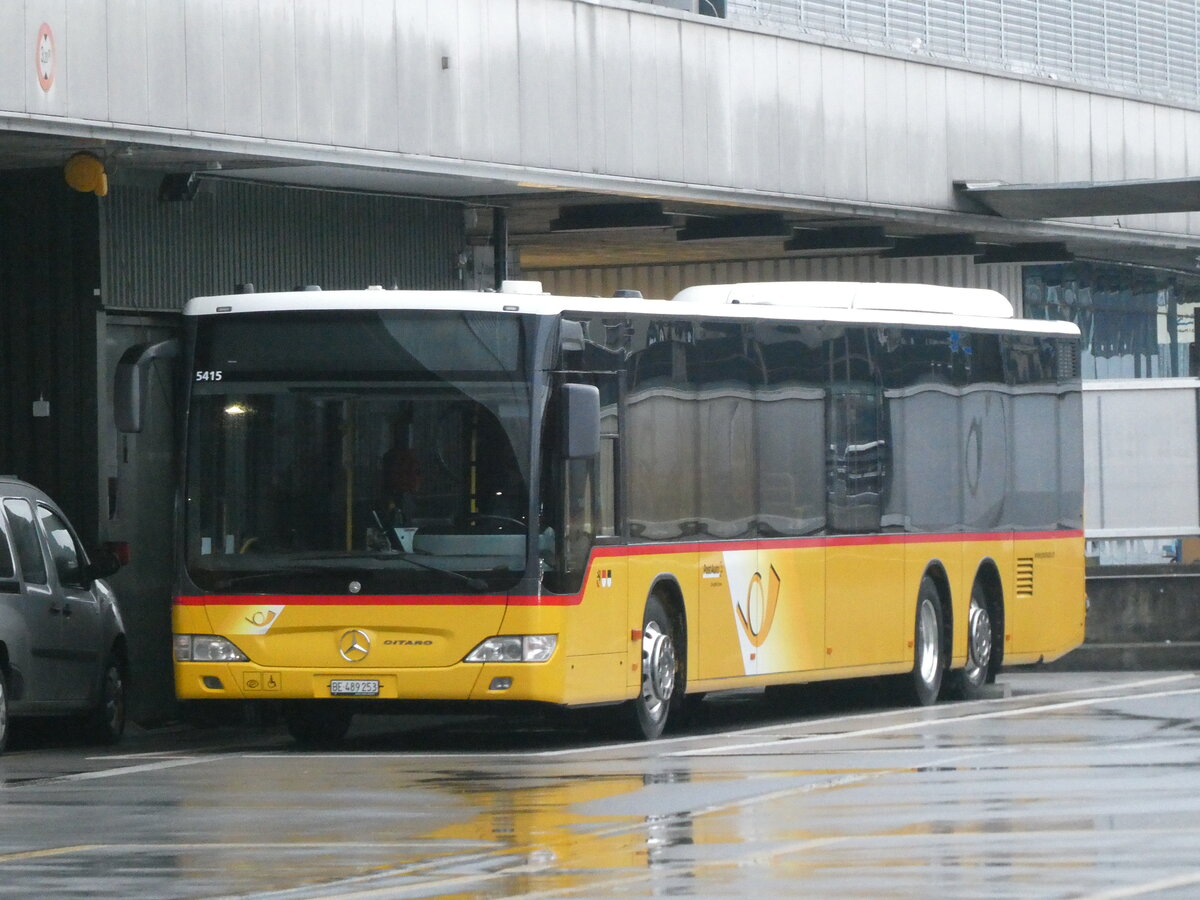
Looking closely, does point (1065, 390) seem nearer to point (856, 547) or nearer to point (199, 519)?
point (856, 547)

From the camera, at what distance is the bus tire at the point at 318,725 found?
62.6 ft

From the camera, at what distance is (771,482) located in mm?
20219

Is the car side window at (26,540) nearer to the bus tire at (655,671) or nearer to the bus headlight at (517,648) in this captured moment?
the bus headlight at (517,648)

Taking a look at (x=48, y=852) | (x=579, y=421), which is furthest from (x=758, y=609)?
(x=48, y=852)

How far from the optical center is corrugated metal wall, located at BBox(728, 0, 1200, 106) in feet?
90.7

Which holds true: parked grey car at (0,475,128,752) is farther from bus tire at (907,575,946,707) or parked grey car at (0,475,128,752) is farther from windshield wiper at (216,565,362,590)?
bus tire at (907,575,946,707)

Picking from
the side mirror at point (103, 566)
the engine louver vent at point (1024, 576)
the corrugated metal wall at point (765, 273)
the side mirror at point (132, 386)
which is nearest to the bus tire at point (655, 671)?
the side mirror at point (132, 386)

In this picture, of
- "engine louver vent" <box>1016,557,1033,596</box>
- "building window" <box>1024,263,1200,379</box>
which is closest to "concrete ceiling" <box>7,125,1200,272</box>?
"building window" <box>1024,263,1200,379</box>

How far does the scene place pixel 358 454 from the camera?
17750 millimetres

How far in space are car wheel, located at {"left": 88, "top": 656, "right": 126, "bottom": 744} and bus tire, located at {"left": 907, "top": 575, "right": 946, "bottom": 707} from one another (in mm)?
6084

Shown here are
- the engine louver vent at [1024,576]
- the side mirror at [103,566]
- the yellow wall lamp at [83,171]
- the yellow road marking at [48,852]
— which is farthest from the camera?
the engine louver vent at [1024,576]

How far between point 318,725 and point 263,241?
17.4ft

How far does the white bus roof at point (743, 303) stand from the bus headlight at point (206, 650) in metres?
2.03

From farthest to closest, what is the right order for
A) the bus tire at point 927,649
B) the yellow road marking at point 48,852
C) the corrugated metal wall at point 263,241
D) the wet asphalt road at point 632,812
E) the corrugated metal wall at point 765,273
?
the corrugated metal wall at point 765,273 < the bus tire at point 927,649 < the corrugated metal wall at point 263,241 < the yellow road marking at point 48,852 < the wet asphalt road at point 632,812
